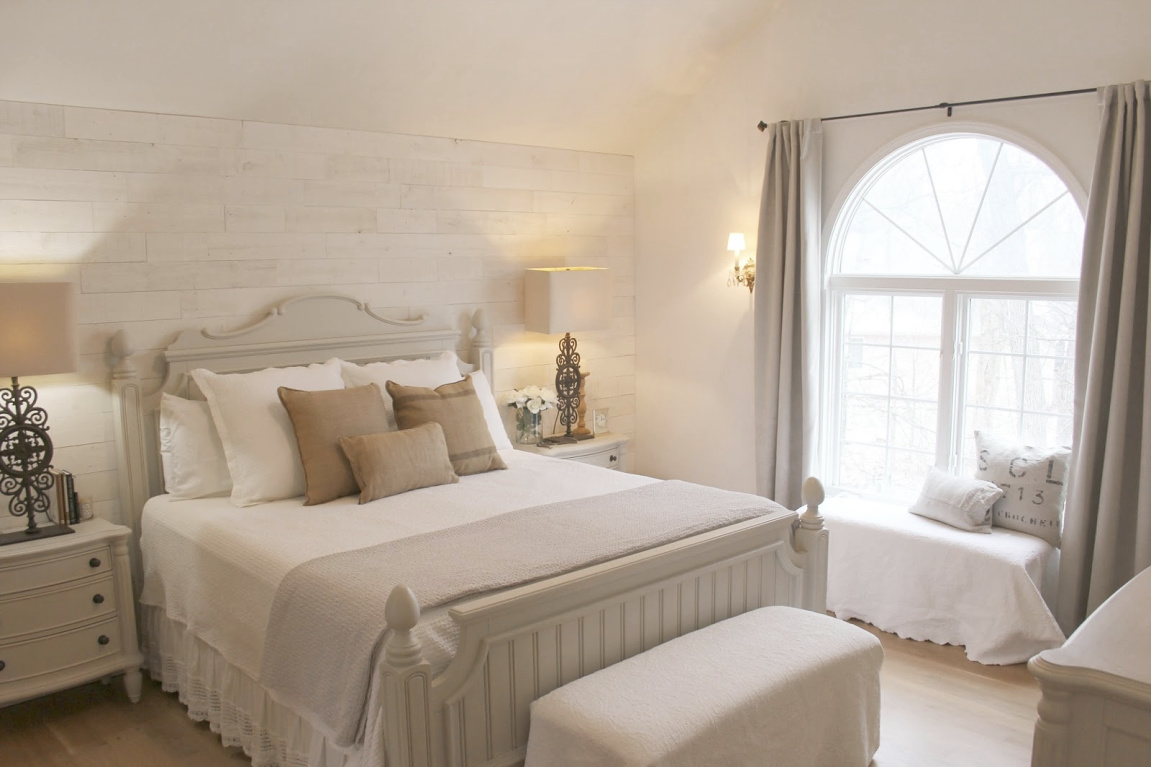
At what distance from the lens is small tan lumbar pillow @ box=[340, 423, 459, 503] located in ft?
11.2

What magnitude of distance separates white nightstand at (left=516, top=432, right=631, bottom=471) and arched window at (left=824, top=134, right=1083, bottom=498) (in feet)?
3.46

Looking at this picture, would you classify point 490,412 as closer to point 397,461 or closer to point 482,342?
point 482,342

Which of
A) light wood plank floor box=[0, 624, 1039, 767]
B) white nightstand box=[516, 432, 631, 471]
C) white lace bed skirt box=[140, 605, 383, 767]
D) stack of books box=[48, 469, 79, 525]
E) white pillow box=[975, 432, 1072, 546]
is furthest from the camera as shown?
white nightstand box=[516, 432, 631, 471]

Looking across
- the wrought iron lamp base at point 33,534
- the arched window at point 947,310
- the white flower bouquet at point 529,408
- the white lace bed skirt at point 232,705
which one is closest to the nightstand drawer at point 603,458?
the white flower bouquet at point 529,408

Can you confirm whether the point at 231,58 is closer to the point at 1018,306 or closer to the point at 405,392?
the point at 405,392

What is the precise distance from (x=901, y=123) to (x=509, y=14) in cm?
177

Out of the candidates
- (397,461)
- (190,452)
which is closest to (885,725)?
(397,461)

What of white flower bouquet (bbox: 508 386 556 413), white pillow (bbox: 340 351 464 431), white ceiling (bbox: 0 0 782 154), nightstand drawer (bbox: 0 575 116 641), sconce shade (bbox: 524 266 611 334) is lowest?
nightstand drawer (bbox: 0 575 116 641)

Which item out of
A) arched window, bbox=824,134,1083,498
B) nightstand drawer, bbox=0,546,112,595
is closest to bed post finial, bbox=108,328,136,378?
nightstand drawer, bbox=0,546,112,595

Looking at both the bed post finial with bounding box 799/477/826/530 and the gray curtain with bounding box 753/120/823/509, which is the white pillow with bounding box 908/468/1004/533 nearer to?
the gray curtain with bounding box 753/120/823/509

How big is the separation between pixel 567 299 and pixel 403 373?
3.25ft

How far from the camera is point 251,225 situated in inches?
A: 154

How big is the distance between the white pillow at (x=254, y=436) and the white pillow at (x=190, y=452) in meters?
0.07

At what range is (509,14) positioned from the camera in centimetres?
391
